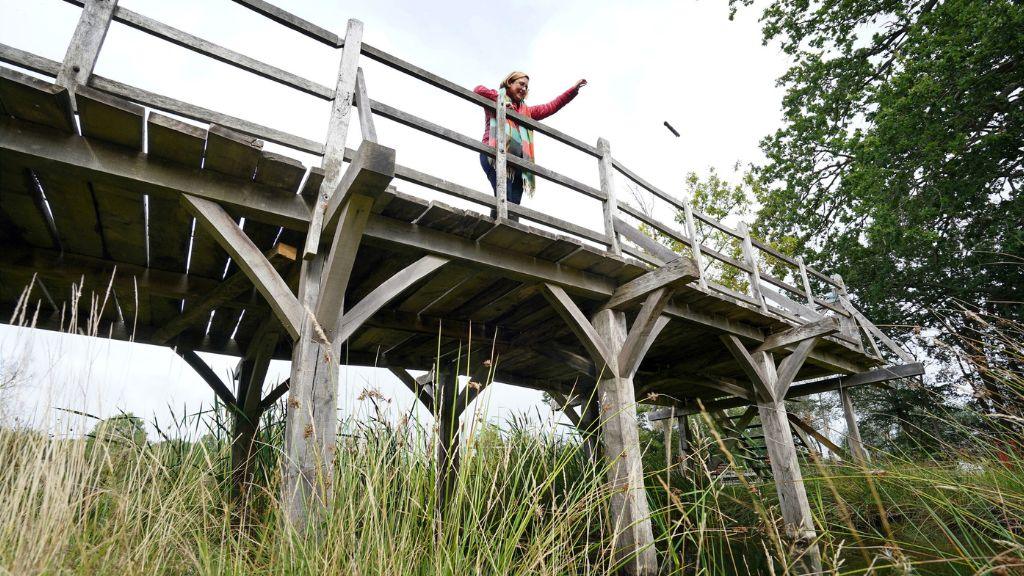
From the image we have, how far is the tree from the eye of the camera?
925cm

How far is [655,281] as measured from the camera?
4.43m

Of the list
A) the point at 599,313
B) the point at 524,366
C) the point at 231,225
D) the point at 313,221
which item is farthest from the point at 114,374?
the point at 524,366

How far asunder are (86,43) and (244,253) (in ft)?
3.84

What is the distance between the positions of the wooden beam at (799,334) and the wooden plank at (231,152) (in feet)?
17.6

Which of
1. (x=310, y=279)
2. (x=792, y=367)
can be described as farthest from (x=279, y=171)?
(x=792, y=367)

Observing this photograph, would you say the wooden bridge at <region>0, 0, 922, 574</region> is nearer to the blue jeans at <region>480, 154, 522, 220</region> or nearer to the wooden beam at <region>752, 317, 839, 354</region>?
the wooden beam at <region>752, 317, 839, 354</region>

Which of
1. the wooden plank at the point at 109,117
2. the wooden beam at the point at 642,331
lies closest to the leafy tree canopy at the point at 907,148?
the wooden beam at the point at 642,331

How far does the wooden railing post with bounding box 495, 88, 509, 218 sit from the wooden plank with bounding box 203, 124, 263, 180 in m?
1.54

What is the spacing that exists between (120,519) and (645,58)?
60.6ft

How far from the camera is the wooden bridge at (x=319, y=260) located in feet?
8.73

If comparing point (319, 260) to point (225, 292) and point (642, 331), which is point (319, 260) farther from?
point (642, 331)

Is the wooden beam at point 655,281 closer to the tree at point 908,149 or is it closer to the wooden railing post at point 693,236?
the wooden railing post at point 693,236

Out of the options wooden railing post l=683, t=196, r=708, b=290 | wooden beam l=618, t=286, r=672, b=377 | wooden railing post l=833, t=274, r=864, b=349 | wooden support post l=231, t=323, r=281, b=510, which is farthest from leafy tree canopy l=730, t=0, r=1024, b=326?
wooden support post l=231, t=323, r=281, b=510

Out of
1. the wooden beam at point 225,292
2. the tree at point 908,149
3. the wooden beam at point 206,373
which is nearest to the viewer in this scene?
the wooden beam at point 225,292
